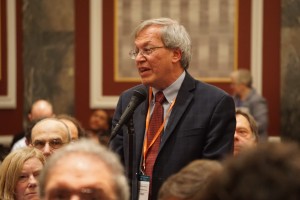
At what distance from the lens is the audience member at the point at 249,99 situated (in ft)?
27.8

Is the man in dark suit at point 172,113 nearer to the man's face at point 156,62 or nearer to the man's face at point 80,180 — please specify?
the man's face at point 156,62

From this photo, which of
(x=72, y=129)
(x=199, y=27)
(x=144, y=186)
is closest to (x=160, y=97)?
(x=144, y=186)

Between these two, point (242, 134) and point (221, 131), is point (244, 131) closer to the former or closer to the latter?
point (242, 134)

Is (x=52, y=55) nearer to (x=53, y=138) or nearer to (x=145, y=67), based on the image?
(x=53, y=138)

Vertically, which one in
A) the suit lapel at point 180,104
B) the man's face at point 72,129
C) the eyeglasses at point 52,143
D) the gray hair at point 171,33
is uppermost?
the gray hair at point 171,33

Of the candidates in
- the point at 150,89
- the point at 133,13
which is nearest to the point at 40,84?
the point at 133,13

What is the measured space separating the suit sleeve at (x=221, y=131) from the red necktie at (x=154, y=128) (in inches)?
9.7

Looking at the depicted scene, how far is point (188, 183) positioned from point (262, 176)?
43.6 inches

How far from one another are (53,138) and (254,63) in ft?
15.8

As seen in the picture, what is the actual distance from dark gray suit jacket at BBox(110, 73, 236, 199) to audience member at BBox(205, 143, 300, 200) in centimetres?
212

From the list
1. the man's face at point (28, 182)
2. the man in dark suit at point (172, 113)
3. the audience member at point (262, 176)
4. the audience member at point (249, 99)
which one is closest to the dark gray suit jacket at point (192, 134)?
the man in dark suit at point (172, 113)

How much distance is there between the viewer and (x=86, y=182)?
2.21 m

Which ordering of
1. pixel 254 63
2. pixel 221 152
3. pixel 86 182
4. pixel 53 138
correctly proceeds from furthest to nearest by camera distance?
pixel 254 63
pixel 53 138
pixel 221 152
pixel 86 182

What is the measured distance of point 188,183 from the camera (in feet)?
7.79
